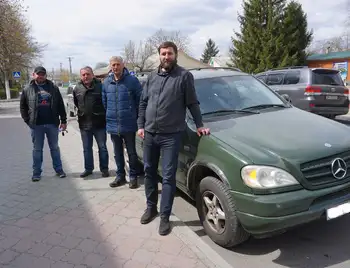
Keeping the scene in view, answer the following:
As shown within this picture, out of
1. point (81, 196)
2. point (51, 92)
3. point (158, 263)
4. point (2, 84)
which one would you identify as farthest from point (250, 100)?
point (2, 84)

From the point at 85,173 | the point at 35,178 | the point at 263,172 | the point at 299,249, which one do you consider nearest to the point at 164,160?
the point at 263,172

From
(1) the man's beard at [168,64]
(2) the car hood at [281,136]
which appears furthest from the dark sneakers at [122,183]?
(1) the man's beard at [168,64]

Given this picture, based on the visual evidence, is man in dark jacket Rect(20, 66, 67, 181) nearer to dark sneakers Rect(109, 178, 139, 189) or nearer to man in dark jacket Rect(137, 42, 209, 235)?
dark sneakers Rect(109, 178, 139, 189)

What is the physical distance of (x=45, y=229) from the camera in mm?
3541

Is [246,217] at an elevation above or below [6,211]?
above

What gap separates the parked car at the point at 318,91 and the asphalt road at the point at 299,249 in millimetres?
6398

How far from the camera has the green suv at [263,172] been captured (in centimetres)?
270

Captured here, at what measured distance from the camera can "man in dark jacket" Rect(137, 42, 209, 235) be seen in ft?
10.8

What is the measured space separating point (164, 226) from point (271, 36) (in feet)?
90.5

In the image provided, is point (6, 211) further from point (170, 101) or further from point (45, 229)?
point (170, 101)

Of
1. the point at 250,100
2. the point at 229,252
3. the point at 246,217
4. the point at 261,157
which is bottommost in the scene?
the point at 229,252

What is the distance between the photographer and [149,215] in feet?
12.2

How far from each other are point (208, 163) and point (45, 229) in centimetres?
195

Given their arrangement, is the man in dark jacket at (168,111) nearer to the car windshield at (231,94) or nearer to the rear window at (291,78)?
the car windshield at (231,94)
